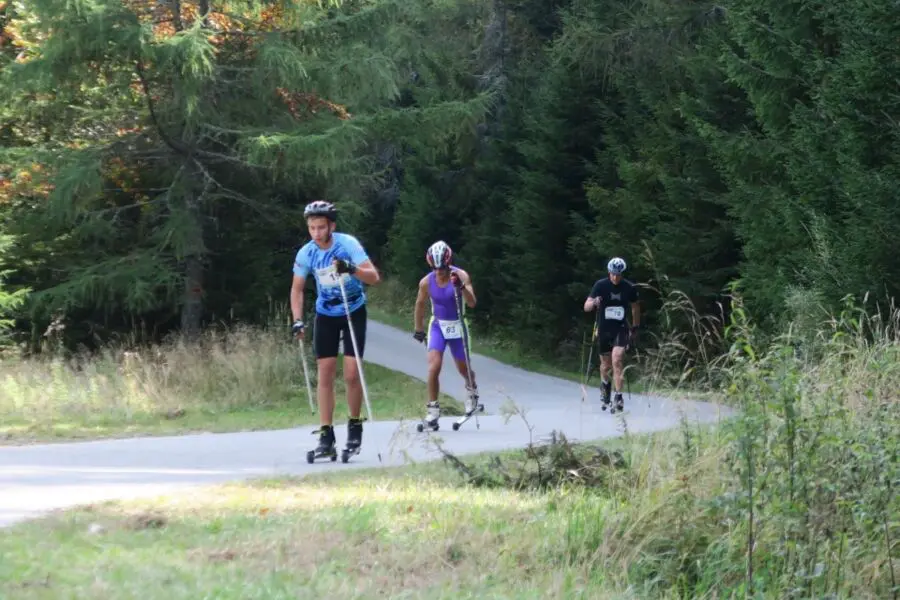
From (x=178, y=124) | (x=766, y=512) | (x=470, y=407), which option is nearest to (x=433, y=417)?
(x=470, y=407)

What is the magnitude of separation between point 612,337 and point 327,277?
23.2 feet

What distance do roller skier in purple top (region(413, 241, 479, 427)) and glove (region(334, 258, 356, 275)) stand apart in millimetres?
3591

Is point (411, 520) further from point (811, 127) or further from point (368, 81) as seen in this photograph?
point (368, 81)

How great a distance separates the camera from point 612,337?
17078 mm

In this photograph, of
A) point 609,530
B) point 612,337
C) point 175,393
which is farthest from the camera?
point 175,393

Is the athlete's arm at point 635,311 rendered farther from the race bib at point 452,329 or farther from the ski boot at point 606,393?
the race bib at point 452,329


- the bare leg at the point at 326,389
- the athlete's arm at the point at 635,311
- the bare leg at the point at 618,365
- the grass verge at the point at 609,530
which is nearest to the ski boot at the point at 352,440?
the bare leg at the point at 326,389

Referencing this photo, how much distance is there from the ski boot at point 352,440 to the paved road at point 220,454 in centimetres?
10

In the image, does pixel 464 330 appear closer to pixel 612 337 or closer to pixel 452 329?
pixel 452 329

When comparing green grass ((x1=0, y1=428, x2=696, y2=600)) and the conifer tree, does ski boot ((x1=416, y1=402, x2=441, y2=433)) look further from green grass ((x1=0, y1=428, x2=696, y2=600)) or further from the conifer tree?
the conifer tree

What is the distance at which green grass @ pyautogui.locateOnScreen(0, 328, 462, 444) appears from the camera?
1449cm

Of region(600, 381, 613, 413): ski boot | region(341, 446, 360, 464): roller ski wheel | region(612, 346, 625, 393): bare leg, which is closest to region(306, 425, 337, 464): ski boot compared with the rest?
region(341, 446, 360, 464): roller ski wheel

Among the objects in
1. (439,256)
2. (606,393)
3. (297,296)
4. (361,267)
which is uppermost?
(439,256)

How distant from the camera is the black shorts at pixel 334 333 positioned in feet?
35.8
